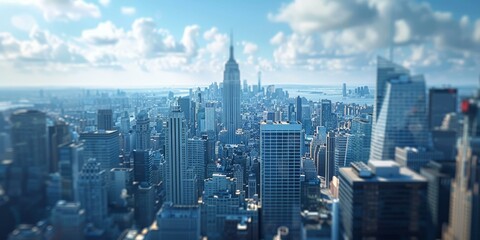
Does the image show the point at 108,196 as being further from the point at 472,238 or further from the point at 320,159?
the point at 320,159

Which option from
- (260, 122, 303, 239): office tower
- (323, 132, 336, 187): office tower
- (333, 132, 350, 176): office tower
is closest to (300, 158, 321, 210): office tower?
(260, 122, 303, 239): office tower

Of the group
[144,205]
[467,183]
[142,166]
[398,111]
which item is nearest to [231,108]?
[142,166]

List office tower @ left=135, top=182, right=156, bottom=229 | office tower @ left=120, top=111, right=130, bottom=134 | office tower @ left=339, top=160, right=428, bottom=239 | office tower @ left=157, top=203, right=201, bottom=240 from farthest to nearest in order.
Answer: office tower @ left=120, top=111, right=130, bottom=134 → office tower @ left=157, top=203, right=201, bottom=240 → office tower @ left=135, top=182, right=156, bottom=229 → office tower @ left=339, top=160, right=428, bottom=239

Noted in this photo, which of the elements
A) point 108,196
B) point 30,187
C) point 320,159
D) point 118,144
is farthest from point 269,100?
point 30,187

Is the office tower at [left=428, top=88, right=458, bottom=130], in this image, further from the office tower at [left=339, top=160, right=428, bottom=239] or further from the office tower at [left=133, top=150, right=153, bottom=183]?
the office tower at [left=133, top=150, right=153, bottom=183]

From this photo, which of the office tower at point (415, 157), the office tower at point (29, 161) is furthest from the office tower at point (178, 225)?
the office tower at point (415, 157)

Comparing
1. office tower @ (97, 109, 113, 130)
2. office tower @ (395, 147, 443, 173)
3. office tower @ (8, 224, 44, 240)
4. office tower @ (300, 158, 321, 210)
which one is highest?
office tower @ (97, 109, 113, 130)

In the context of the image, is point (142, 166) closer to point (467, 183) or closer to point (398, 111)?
point (398, 111)
